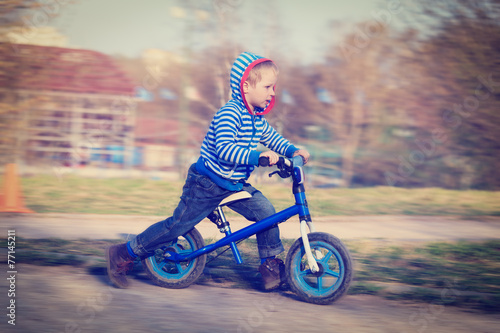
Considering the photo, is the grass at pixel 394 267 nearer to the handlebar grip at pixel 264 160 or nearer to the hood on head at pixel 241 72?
the handlebar grip at pixel 264 160

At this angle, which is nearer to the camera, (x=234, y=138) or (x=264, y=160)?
(x=264, y=160)

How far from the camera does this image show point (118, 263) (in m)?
4.27

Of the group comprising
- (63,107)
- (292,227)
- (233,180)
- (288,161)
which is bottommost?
(292,227)

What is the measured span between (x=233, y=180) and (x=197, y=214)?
1.27ft

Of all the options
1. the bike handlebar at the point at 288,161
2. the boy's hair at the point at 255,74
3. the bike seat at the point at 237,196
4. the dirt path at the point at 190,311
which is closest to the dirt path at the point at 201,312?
the dirt path at the point at 190,311

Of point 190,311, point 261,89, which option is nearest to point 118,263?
point 190,311

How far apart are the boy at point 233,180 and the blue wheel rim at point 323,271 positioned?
0.63ft

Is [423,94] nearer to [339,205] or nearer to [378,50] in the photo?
[378,50]

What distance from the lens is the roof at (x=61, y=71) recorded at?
9266 millimetres

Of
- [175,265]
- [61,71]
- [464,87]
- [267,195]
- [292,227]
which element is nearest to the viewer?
[175,265]

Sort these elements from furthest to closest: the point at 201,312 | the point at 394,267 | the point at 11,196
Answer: the point at 11,196 → the point at 394,267 → the point at 201,312

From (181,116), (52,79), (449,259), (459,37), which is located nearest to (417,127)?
(459,37)

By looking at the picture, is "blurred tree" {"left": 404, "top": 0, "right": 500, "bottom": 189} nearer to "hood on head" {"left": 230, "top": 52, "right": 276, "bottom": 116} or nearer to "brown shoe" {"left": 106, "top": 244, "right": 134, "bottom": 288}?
"hood on head" {"left": 230, "top": 52, "right": 276, "bottom": 116}

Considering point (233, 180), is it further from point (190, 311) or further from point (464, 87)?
point (464, 87)
